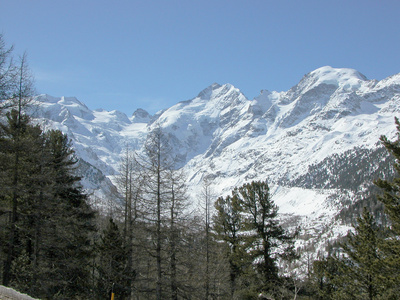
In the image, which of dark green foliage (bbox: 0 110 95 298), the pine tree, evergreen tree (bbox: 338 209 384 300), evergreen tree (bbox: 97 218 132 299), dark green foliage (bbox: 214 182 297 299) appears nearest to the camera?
the pine tree

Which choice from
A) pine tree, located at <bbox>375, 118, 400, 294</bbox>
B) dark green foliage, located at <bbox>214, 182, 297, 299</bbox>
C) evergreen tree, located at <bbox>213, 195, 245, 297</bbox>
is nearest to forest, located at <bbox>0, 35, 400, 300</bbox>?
pine tree, located at <bbox>375, 118, 400, 294</bbox>

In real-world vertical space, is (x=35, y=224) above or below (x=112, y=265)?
above

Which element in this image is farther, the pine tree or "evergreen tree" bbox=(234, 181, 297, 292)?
"evergreen tree" bbox=(234, 181, 297, 292)

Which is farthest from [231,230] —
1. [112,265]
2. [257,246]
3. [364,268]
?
[112,265]

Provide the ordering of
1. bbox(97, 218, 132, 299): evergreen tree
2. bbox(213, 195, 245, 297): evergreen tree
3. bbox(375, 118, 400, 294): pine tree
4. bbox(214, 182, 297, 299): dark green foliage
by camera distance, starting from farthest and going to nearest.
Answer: bbox(213, 195, 245, 297): evergreen tree → bbox(214, 182, 297, 299): dark green foliage → bbox(97, 218, 132, 299): evergreen tree → bbox(375, 118, 400, 294): pine tree

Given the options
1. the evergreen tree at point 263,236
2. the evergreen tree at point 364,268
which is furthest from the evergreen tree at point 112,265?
the evergreen tree at point 364,268

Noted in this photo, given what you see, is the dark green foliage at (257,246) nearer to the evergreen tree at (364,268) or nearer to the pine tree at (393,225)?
the evergreen tree at (364,268)

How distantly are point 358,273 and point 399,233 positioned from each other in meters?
8.10

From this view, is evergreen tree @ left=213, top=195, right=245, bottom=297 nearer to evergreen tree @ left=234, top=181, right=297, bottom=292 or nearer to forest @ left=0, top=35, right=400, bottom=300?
evergreen tree @ left=234, top=181, right=297, bottom=292

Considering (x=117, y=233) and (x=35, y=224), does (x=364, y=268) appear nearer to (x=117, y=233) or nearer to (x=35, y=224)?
(x=117, y=233)

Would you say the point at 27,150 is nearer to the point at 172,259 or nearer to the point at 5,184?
the point at 5,184

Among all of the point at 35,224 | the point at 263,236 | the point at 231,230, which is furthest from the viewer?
the point at 231,230

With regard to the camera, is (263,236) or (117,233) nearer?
(117,233)

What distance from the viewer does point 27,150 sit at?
16.9 metres
